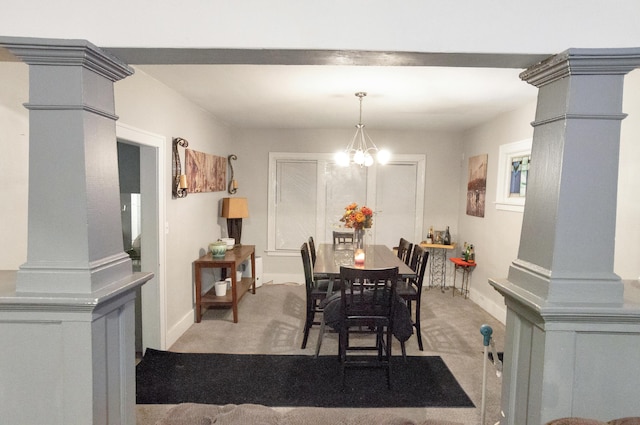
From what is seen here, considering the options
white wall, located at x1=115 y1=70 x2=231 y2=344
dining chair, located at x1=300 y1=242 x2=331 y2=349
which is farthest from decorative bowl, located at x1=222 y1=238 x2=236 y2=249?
dining chair, located at x1=300 y1=242 x2=331 y2=349

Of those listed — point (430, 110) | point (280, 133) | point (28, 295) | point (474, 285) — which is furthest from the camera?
point (280, 133)

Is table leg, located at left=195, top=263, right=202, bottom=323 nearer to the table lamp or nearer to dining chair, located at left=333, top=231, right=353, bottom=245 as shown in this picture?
the table lamp

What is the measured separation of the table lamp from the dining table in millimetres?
1315

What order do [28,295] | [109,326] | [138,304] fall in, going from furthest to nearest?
[138,304] < [109,326] < [28,295]

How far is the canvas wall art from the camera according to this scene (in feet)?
12.7

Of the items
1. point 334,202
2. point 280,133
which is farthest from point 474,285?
point 280,133

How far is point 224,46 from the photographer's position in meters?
1.38

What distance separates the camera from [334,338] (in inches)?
145

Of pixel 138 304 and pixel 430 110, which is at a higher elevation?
pixel 430 110

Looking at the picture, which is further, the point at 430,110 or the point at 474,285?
the point at 474,285

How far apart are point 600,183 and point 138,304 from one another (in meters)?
3.68

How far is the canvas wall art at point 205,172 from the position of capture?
388 centimetres

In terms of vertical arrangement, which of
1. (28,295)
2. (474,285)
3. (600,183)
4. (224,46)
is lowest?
(474,285)

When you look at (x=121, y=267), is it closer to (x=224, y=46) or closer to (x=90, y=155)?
(x=90, y=155)
